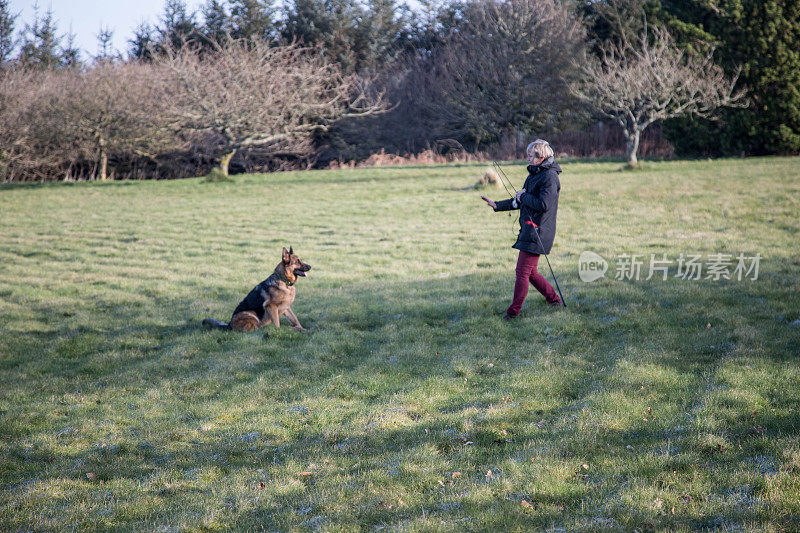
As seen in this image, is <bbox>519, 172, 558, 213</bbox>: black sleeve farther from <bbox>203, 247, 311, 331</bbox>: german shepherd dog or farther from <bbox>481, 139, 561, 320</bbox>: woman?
<bbox>203, 247, 311, 331</bbox>: german shepherd dog

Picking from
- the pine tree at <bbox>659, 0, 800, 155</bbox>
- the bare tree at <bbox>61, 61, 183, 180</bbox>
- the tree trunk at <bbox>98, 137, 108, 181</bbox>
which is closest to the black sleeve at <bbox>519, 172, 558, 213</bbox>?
the pine tree at <bbox>659, 0, 800, 155</bbox>

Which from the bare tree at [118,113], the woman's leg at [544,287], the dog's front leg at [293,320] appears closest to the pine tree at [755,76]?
the woman's leg at [544,287]

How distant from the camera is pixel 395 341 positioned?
844 cm

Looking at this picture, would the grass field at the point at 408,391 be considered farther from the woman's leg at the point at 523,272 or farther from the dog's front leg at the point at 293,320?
the woman's leg at the point at 523,272

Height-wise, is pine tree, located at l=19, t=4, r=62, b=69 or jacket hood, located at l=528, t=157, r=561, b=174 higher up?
pine tree, located at l=19, t=4, r=62, b=69

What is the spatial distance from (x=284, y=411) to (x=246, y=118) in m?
26.1

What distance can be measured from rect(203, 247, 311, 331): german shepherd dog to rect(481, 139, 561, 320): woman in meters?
3.18

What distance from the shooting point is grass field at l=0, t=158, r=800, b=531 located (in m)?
4.29

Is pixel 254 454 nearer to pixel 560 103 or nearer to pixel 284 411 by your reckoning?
pixel 284 411

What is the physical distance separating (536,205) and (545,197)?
0.16 m

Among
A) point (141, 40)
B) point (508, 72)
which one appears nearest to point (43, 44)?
point (141, 40)

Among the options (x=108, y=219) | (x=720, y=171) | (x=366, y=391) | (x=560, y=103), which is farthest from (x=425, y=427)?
(x=560, y=103)

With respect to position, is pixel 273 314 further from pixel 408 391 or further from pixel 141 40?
pixel 141 40

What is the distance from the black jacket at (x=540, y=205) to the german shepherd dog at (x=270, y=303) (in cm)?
342
